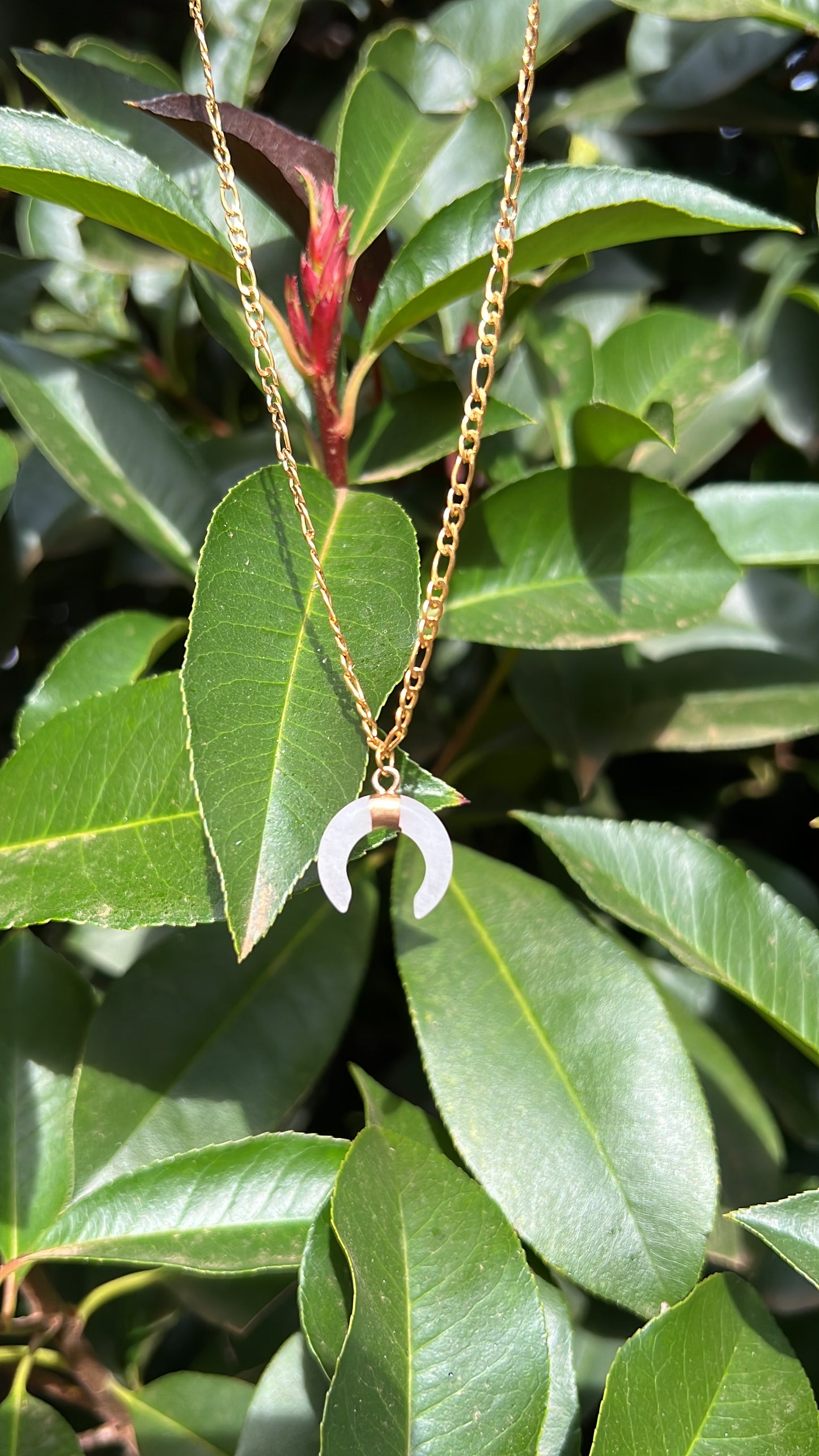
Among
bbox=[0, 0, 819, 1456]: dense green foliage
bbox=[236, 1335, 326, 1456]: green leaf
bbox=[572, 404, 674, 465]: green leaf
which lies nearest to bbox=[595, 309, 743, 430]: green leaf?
bbox=[0, 0, 819, 1456]: dense green foliage

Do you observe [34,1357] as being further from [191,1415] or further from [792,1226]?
[792,1226]

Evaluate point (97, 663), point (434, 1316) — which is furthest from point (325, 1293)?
point (97, 663)

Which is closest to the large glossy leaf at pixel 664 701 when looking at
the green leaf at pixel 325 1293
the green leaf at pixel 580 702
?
the green leaf at pixel 580 702

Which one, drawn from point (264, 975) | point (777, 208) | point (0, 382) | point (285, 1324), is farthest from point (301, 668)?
point (777, 208)

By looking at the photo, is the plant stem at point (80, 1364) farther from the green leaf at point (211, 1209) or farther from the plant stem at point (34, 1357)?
the green leaf at point (211, 1209)

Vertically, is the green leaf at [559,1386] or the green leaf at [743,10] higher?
the green leaf at [743,10]

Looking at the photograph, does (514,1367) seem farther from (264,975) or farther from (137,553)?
(137,553)

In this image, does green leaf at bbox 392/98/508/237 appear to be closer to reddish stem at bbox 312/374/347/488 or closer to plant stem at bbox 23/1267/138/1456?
reddish stem at bbox 312/374/347/488
